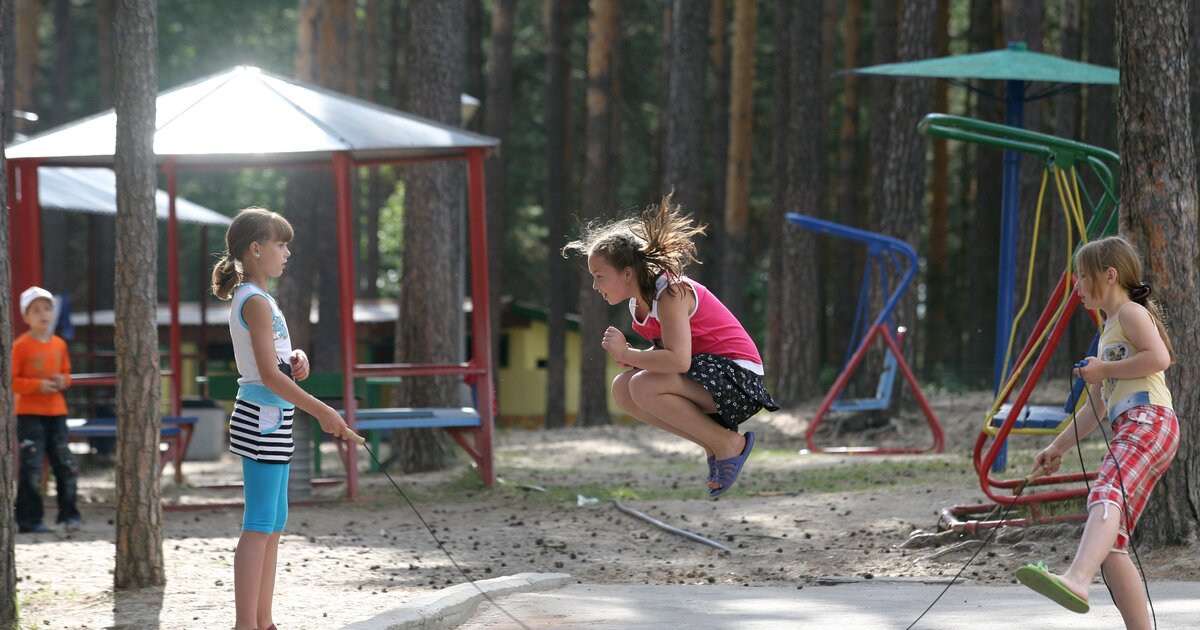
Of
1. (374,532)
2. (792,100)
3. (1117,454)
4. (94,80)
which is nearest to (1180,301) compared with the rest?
(1117,454)

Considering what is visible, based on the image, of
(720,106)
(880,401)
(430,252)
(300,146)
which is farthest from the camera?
(720,106)

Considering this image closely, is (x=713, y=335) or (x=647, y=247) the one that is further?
(x=713, y=335)

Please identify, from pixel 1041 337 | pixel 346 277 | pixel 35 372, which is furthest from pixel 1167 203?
pixel 35 372

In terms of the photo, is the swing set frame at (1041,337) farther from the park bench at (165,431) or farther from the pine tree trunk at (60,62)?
the pine tree trunk at (60,62)

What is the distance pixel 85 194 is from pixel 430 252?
4544 millimetres

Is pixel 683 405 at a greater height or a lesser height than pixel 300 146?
lesser

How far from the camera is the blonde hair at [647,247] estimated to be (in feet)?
17.4

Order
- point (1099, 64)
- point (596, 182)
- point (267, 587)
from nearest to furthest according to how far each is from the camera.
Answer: point (267, 587) → point (1099, 64) → point (596, 182)

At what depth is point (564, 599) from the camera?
624cm

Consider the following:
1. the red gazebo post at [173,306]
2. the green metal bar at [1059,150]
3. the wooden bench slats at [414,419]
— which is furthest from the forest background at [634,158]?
the red gazebo post at [173,306]

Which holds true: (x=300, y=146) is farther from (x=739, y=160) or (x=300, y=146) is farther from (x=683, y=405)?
(x=739, y=160)

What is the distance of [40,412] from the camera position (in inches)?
375

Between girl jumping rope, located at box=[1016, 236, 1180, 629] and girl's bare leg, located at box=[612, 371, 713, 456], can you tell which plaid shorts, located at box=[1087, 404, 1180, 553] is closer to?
girl jumping rope, located at box=[1016, 236, 1180, 629]

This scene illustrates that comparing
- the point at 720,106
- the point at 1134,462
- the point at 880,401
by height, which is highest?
the point at 720,106
